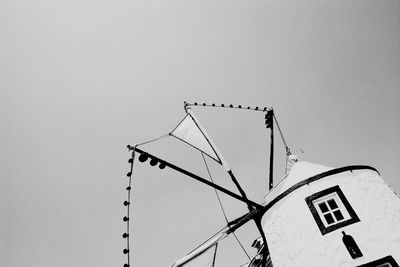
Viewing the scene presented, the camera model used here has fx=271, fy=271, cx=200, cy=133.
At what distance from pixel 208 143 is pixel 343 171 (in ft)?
19.3

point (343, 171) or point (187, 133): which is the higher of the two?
point (187, 133)

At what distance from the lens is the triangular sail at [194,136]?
13148 mm

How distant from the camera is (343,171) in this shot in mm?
9969

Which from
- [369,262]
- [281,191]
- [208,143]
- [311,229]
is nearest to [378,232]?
[369,262]

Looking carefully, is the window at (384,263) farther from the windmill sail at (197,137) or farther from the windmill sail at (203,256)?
the windmill sail at (197,137)

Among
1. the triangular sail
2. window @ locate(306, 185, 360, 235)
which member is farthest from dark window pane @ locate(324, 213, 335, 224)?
the triangular sail

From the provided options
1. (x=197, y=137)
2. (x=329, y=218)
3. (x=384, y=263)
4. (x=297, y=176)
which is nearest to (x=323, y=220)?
(x=329, y=218)

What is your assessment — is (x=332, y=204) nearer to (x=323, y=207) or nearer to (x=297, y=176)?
(x=323, y=207)

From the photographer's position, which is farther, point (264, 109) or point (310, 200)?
point (264, 109)

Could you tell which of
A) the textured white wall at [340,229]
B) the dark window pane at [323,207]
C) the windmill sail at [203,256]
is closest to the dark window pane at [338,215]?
the dark window pane at [323,207]

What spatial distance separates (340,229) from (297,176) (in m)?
2.87

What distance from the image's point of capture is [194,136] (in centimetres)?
1333

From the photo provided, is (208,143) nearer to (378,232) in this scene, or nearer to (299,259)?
(299,259)

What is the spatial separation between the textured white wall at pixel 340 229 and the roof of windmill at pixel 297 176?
802 mm
